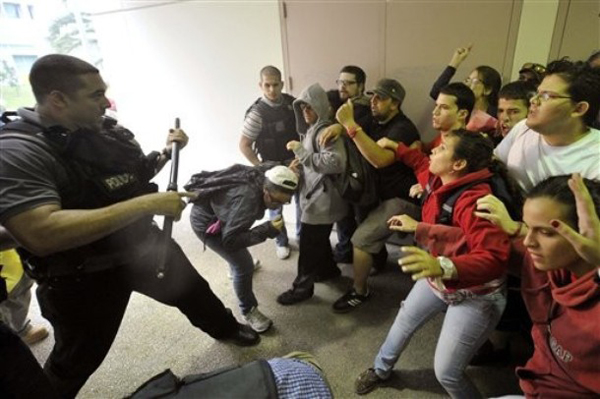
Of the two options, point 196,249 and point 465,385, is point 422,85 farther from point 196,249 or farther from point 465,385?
point 196,249

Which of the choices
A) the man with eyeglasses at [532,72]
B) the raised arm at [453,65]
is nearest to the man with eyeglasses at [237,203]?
the raised arm at [453,65]

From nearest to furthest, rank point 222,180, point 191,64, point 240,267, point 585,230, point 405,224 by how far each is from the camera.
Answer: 1. point 585,230
2. point 405,224
3. point 222,180
4. point 240,267
5. point 191,64

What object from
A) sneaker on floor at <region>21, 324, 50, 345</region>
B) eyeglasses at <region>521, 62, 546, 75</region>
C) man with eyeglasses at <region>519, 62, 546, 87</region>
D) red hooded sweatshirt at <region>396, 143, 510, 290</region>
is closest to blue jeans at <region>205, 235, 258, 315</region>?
red hooded sweatshirt at <region>396, 143, 510, 290</region>

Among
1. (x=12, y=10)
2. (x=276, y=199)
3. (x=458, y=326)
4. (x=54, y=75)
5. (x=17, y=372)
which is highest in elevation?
(x=12, y=10)

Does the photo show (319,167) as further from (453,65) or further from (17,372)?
(17,372)

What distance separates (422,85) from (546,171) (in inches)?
55.8

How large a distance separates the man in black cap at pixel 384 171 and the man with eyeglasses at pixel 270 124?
0.64 meters

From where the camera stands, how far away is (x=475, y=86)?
6.53 feet

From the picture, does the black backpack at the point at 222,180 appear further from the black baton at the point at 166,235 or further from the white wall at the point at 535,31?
the white wall at the point at 535,31

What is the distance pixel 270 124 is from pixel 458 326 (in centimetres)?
182

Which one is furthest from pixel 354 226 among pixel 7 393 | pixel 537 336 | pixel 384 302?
pixel 7 393

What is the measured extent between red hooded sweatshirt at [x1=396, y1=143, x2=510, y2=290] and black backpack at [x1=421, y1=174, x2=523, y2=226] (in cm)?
1

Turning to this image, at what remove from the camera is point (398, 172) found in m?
1.91

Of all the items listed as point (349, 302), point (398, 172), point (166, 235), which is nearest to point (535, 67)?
point (398, 172)
